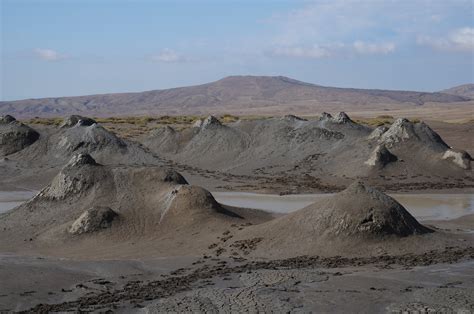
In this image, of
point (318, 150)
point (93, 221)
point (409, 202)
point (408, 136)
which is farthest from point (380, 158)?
point (93, 221)

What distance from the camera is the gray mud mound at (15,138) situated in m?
48.5

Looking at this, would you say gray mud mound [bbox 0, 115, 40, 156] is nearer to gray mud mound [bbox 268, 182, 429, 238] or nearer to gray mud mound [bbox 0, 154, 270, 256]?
gray mud mound [bbox 0, 154, 270, 256]

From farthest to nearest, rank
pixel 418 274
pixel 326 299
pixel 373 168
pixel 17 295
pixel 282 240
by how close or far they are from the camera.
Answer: pixel 373 168
pixel 282 240
pixel 418 274
pixel 17 295
pixel 326 299

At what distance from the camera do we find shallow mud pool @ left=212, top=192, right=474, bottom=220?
29000mm

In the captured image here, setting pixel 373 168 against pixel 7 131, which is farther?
pixel 7 131

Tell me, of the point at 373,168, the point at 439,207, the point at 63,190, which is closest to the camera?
the point at 63,190

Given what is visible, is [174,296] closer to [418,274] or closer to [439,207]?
[418,274]

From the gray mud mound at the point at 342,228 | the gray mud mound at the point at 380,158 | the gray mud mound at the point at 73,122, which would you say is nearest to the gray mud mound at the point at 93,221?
the gray mud mound at the point at 342,228

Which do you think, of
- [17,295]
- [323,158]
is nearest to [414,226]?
[17,295]

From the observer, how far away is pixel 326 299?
14367mm

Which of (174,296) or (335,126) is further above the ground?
(335,126)

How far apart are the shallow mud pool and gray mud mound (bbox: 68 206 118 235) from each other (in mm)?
8205

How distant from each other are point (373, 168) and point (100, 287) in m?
27.2

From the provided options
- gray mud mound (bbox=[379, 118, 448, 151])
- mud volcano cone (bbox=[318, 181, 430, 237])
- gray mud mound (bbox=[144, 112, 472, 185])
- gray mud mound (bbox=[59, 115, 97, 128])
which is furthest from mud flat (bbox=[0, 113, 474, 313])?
gray mud mound (bbox=[59, 115, 97, 128])
